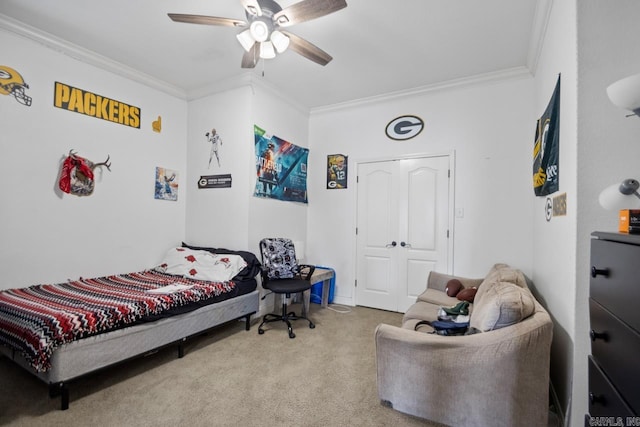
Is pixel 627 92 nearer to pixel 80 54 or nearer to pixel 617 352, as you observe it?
pixel 617 352

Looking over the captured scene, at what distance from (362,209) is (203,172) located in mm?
2299

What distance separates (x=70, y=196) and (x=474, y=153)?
4.53 m

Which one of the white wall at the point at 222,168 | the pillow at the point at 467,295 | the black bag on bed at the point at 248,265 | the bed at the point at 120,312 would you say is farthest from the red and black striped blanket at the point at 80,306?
the pillow at the point at 467,295

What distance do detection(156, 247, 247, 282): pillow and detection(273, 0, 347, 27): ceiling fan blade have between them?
2.37m

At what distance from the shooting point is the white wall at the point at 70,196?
2.55 m

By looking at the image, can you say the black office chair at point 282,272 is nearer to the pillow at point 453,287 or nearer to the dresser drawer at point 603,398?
the pillow at point 453,287

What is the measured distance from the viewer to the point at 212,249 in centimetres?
353

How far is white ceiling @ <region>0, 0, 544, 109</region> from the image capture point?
234 centimetres

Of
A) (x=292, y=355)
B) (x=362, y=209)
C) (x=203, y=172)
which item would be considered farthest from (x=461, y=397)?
(x=203, y=172)

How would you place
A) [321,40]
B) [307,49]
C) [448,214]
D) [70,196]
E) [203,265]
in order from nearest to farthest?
[307,49]
[321,40]
[70,196]
[203,265]
[448,214]

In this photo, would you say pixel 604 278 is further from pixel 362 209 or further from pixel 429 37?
pixel 362 209

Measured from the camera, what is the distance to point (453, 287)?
9.98 feet

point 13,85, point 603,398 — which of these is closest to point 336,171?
point 13,85

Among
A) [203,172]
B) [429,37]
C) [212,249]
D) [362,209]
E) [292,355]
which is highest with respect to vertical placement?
[429,37]
